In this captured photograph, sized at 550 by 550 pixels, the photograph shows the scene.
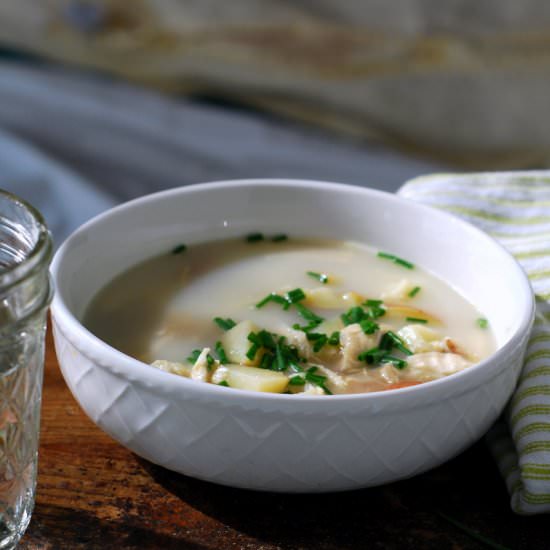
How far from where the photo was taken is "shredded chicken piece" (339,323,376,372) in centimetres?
134

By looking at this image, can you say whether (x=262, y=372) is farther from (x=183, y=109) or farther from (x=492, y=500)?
(x=183, y=109)

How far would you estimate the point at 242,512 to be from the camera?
1.20 metres

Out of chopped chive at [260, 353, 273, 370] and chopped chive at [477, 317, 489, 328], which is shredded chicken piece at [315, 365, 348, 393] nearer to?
chopped chive at [260, 353, 273, 370]

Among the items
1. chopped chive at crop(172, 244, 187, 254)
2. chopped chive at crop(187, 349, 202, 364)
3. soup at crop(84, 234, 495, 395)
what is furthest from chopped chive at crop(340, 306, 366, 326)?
chopped chive at crop(172, 244, 187, 254)

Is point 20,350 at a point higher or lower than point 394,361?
higher

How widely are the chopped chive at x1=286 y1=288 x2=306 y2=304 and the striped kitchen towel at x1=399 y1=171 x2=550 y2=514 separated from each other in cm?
36

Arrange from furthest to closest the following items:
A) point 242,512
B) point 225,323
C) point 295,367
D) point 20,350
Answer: point 225,323 → point 295,367 → point 242,512 → point 20,350

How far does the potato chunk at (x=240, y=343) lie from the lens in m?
1.31

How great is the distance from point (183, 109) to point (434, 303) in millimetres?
2184

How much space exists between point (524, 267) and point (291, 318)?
424 millimetres

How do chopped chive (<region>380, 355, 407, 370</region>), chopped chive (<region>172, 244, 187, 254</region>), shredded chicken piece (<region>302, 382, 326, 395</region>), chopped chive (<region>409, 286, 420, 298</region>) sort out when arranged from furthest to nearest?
chopped chive (<region>172, 244, 187, 254</region>), chopped chive (<region>409, 286, 420, 298</region>), chopped chive (<region>380, 355, 407, 370</region>), shredded chicken piece (<region>302, 382, 326, 395</region>)

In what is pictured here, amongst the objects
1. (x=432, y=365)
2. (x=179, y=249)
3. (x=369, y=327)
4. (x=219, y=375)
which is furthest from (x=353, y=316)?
(x=179, y=249)

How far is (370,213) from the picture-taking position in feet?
5.50

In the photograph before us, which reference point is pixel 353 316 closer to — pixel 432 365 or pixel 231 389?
pixel 432 365
